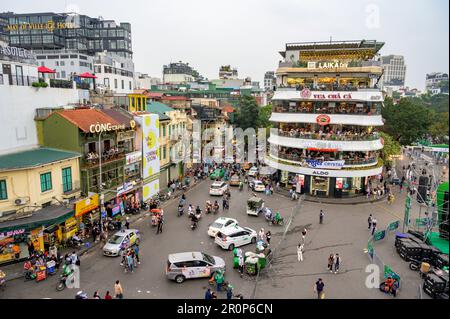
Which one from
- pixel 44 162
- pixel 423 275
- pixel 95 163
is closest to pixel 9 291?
pixel 44 162

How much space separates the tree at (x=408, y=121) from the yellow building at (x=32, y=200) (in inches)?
2095

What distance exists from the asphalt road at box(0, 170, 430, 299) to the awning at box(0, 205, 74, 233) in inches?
122

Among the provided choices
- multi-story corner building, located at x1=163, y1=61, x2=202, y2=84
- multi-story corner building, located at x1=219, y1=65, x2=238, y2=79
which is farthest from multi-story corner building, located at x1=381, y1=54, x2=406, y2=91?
multi-story corner building, located at x1=163, y1=61, x2=202, y2=84

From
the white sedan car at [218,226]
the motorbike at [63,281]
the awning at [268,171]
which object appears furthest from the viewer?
the awning at [268,171]

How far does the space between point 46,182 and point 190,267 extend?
40.1 ft

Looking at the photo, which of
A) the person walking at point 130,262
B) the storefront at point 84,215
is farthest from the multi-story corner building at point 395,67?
the person walking at point 130,262

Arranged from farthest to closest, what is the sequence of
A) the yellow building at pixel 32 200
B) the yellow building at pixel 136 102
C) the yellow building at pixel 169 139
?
the yellow building at pixel 169 139
the yellow building at pixel 136 102
the yellow building at pixel 32 200

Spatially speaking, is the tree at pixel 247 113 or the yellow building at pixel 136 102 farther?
the tree at pixel 247 113

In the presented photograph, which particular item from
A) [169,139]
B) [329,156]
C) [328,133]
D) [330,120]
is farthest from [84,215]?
[330,120]

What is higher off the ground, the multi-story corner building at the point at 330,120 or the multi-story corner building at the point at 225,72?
the multi-story corner building at the point at 225,72

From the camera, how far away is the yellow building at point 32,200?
21.0m

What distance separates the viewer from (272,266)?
71.8ft

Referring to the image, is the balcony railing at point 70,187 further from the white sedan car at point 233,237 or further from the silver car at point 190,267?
the white sedan car at point 233,237

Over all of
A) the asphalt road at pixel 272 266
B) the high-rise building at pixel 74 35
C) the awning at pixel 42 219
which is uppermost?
the high-rise building at pixel 74 35
